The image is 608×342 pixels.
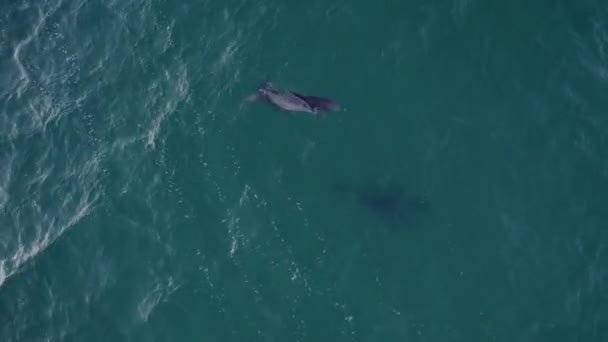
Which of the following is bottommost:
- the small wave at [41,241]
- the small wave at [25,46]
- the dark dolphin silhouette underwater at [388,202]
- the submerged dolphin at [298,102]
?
the small wave at [41,241]

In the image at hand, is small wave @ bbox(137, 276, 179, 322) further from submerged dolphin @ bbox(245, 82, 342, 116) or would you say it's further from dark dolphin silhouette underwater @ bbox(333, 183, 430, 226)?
submerged dolphin @ bbox(245, 82, 342, 116)

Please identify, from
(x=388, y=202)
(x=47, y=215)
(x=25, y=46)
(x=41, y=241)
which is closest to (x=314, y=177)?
(x=388, y=202)

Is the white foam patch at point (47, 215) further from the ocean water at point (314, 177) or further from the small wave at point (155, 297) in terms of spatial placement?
the small wave at point (155, 297)

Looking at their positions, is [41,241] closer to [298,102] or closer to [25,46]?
[25,46]

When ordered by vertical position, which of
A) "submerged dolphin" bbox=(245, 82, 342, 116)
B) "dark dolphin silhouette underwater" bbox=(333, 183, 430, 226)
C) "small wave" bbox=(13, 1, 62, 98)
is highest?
"submerged dolphin" bbox=(245, 82, 342, 116)

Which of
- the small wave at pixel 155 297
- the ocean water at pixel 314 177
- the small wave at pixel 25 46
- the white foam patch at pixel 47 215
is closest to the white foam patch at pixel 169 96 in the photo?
the ocean water at pixel 314 177

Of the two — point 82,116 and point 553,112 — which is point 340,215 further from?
point 82,116

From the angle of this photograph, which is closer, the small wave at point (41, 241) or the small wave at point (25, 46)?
the small wave at point (41, 241)

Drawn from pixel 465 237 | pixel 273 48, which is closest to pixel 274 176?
pixel 273 48

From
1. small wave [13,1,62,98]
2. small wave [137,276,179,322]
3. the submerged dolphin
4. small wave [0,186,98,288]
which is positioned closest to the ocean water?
small wave [0,186,98,288]
